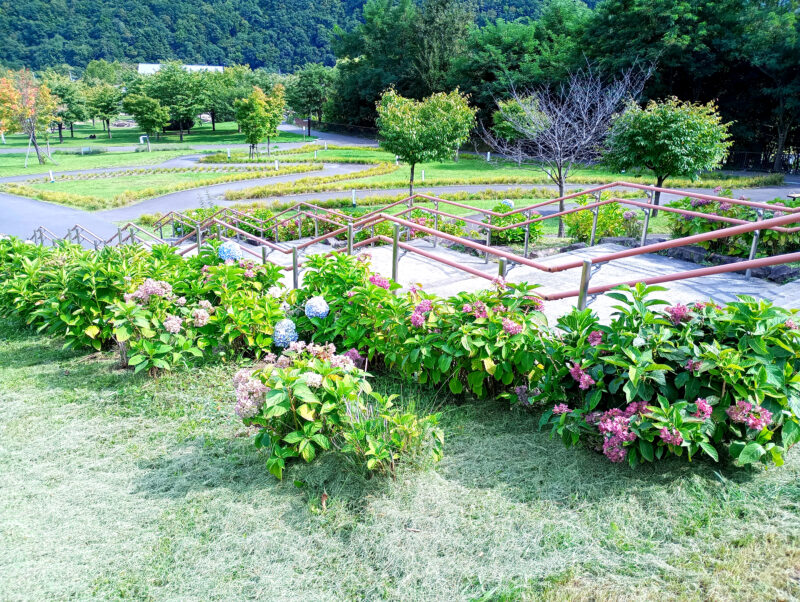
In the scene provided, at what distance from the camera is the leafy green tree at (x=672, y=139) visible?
15.7 metres

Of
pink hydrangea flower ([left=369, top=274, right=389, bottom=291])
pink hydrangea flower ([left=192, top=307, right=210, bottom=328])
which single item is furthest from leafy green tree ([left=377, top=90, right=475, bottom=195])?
pink hydrangea flower ([left=192, top=307, right=210, bottom=328])

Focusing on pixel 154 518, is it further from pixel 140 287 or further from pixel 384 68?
pixel 384 68

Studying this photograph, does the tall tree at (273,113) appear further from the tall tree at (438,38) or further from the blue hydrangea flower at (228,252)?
the blue hydrangea flower at (228,252)

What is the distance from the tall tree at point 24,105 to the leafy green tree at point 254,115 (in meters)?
14.3

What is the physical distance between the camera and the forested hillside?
11638cm

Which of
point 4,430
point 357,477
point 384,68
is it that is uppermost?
point 384,68

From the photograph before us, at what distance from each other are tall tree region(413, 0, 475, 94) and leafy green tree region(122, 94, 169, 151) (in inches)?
851

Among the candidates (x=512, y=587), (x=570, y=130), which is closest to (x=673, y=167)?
(x=570, y=130)

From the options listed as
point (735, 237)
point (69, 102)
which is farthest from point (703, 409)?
point (69, 102)

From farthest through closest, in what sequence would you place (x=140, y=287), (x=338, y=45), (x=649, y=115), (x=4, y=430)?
(x=338, y=45) < (x=649, y=115) < (x=140, y=287) < (x=4, y=430)

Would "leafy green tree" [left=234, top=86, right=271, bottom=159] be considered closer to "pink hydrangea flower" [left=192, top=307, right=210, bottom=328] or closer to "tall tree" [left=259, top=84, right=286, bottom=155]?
"tall tree" [left=259, top=84, right=286, bottom=155]

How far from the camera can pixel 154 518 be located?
3.13 metres

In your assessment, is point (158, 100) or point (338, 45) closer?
point (158, 100)

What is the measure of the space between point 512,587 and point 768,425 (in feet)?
5.09
